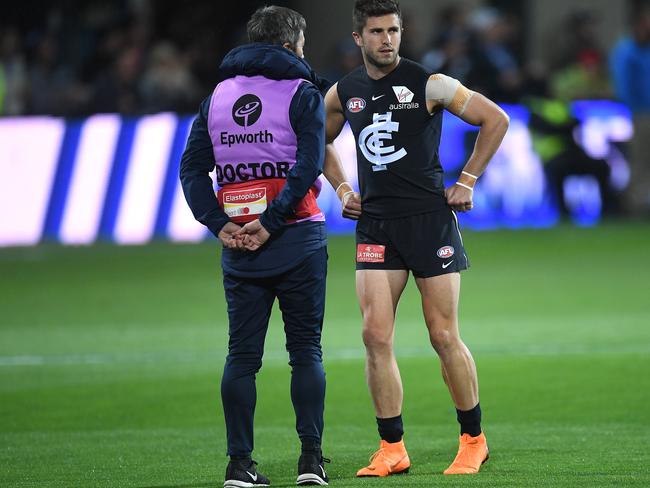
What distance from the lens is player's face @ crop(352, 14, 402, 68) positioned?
6.89 metres

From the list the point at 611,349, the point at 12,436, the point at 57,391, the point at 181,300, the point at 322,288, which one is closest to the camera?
the point at 322,288

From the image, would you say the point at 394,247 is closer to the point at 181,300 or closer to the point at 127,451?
the point at 127,451

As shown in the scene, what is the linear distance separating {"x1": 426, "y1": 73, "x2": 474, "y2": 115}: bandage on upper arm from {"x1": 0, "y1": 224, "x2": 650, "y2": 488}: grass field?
1.84 meters

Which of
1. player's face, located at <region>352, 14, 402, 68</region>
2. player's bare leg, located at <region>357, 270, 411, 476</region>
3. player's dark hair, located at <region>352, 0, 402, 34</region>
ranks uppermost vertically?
player's dark hair, located at <region>352, 0, 402, 34</region>

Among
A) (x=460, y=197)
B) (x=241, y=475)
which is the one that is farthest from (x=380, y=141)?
(x=241, y=475)

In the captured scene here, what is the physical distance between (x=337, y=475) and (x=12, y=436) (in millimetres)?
2450

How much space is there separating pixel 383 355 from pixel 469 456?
664 millimetres

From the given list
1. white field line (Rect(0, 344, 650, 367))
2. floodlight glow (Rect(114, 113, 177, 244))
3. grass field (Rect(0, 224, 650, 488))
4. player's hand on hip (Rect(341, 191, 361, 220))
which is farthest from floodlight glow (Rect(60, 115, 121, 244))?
player's hand on hip (Rect(341, 191, 361, 220))

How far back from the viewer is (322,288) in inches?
261

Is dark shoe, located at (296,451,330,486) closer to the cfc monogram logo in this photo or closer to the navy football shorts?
the navy football shorts

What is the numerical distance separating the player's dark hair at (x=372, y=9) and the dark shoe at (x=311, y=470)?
215 cm

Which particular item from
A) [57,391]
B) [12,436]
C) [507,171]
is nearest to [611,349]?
[57,391]

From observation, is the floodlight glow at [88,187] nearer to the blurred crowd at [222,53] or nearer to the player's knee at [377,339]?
the blurred crowd at [222,53]

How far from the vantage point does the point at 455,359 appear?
699 centimetres
